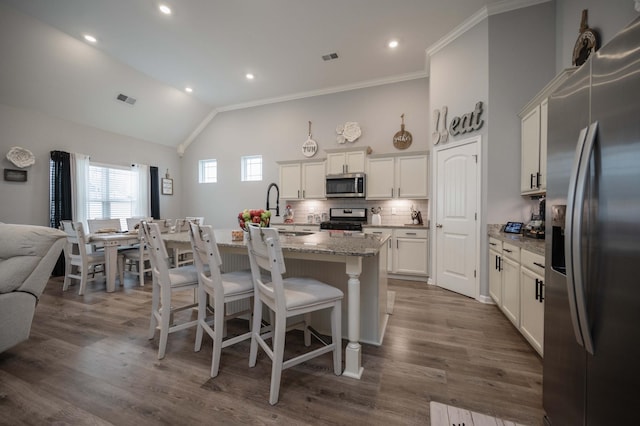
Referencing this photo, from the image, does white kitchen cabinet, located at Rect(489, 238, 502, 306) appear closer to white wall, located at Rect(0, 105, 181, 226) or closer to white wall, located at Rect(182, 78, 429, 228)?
white wall, located at Rect(182, 78, 429, 228)

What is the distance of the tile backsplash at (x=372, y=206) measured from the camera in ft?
15.9

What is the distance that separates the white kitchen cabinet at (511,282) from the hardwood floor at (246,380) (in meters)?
0.18

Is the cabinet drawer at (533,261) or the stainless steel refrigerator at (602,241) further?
the cabinet drawer at (533,261)

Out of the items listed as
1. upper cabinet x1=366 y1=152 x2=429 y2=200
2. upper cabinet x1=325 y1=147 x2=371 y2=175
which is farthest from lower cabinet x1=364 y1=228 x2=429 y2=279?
upper cabinet x1=325 y1=147 x2=371 y2=175

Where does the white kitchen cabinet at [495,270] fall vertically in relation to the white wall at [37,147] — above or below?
below

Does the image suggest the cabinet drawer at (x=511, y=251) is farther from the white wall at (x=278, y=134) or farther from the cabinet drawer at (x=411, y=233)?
the white wall at (x=278, y=134)

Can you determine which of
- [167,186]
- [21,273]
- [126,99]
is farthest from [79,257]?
[167,186]

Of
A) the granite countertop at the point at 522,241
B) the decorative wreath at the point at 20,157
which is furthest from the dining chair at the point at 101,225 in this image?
the granite countertop at the point at 522,241

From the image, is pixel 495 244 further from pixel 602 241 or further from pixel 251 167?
pixel 251 167

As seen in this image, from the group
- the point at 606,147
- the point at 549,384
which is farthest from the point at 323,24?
the point at 549,384

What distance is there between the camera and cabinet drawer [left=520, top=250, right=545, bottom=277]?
199 centimetres

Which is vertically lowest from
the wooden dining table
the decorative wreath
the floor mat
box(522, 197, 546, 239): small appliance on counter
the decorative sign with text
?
the floor mat

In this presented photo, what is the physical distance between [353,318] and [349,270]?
1.10 feet

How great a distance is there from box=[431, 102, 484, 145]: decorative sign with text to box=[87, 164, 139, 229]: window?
6528mm
